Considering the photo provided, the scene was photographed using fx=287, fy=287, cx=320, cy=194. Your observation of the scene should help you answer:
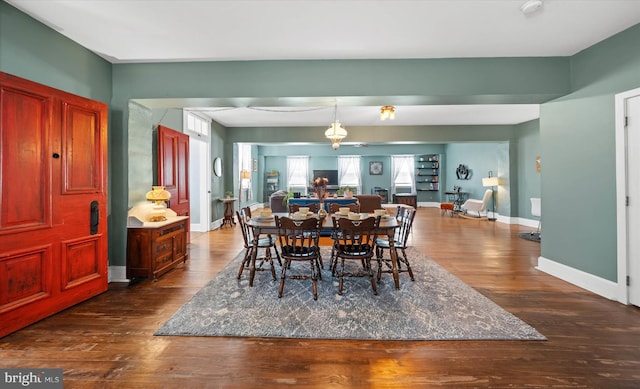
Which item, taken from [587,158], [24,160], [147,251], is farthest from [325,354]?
[587,158]

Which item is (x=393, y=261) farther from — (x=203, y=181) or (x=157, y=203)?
(x=203, y=181)

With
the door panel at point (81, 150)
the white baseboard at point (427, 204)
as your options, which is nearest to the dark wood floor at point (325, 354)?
the door panel at point (81, 150)

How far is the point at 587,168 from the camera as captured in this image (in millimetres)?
3330

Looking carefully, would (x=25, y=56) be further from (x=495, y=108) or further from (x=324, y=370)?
(x=495, y=108)

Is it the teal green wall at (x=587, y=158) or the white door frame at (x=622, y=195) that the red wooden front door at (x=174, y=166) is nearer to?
the teal green wall at (x=587, y=158)

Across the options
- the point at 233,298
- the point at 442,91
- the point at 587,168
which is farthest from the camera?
the point at 442,91

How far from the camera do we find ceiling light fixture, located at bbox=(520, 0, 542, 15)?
94.9 inches

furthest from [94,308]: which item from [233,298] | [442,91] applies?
[442,91]

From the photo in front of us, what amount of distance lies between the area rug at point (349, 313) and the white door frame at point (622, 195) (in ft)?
4.54

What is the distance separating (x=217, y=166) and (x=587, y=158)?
7127 mm

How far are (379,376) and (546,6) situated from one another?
10.9 feet

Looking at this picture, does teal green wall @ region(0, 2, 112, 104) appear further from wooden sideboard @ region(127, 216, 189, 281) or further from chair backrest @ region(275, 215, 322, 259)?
chair backrest @ region(275, 215, 322, 259)

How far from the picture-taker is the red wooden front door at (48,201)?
2350 millimetres

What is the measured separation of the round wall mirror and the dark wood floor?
4.62 metres
